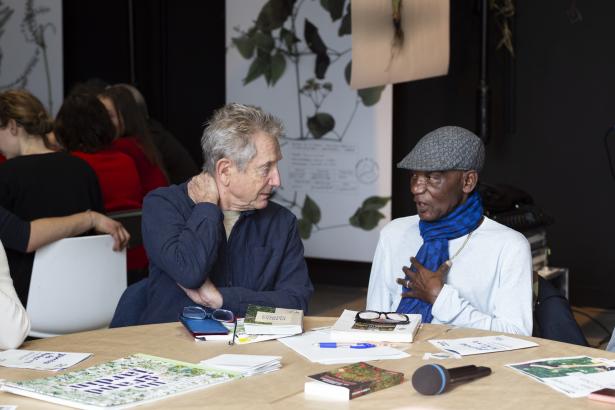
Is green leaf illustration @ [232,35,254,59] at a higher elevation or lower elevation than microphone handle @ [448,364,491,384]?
higher

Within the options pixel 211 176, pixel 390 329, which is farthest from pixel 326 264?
pixel 390 329

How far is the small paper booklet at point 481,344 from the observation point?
2.53 metres

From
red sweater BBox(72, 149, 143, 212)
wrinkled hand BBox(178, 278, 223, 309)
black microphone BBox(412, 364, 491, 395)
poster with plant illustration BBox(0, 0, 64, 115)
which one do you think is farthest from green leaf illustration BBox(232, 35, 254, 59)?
black microphone BBox(412, 364, 491, 395)

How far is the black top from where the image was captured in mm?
4004

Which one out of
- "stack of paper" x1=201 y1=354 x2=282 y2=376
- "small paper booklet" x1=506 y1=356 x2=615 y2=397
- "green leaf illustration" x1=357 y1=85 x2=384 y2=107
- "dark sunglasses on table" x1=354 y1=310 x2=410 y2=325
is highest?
"green leaf illustration" x1=357 y1=85 x2=384 y2=107

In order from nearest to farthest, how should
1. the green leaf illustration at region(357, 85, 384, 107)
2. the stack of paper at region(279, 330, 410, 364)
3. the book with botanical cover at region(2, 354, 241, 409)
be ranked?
1. the book with botanical cover at region(2, 354, 241, 409)
2. the stack of paper at region(279, 330, 410, 364)
3. the green leaf illustration at region(357, 85, 384, 107)

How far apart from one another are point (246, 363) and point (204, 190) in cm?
92

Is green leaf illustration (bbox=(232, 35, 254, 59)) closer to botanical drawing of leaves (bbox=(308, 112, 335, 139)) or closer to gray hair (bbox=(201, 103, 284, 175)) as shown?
botanical drawing of leaves (bbox=(308, 112, 335, 139))

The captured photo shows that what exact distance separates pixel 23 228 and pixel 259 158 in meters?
1.16

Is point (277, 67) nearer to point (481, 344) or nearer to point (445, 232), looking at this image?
point (445, 232)

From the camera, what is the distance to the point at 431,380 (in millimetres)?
2121

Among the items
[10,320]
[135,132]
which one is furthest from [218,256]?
[135,132]

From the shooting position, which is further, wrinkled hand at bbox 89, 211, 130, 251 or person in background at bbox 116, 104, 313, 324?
wrinkled hand at bbox 89, 211, 130, 251

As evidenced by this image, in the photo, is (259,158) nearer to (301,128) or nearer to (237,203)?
(237,203)
